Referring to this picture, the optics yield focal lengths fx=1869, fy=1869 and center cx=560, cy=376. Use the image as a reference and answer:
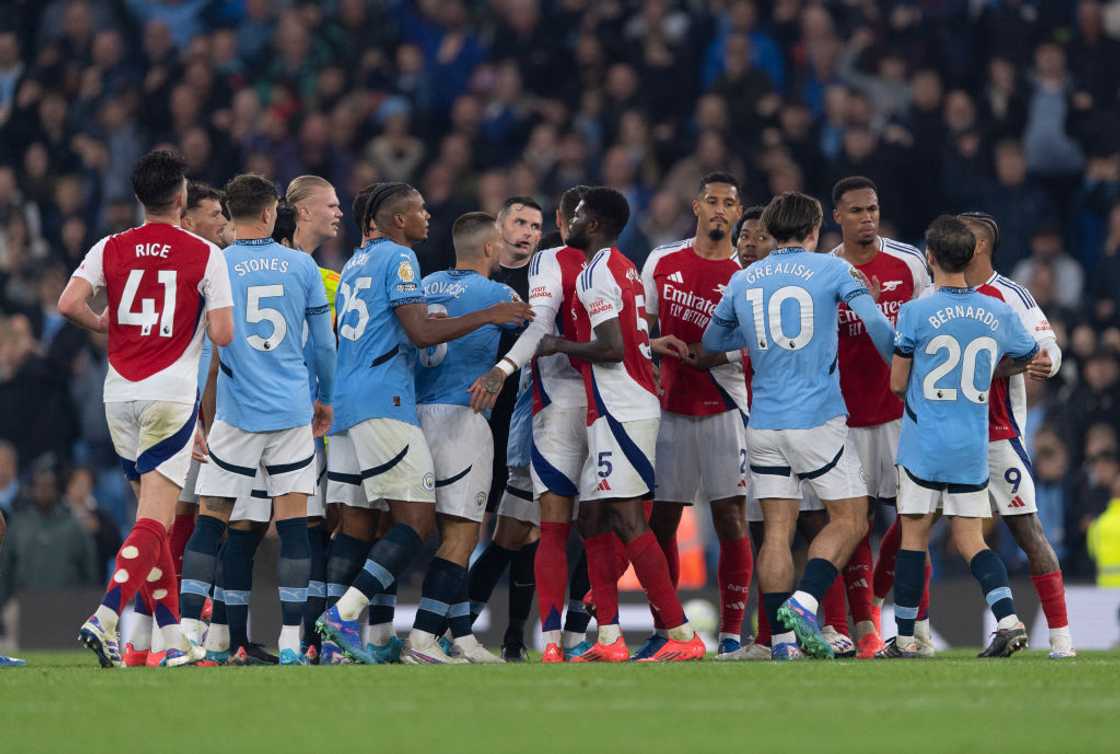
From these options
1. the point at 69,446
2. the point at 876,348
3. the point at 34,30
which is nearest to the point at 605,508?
the point at 876,348

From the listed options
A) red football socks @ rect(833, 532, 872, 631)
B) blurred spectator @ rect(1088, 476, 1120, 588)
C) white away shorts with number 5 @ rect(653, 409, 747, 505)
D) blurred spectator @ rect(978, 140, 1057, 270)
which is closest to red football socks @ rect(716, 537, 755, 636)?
white away shorts with number 5 @ rect(653, 409, 747, 505)

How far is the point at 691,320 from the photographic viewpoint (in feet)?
36.5

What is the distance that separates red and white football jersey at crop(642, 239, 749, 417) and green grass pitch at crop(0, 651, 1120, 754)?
2.06m

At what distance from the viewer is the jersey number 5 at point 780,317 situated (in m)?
10.2

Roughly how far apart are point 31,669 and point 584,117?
37.6 feet

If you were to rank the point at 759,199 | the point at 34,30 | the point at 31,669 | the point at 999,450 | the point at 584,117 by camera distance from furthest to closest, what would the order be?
the point at 34,30
the point at 584,117
the point at 759,199
the point at 999,450
the point at 31,669

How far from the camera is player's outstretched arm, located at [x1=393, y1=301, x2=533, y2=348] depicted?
1020 centimetres

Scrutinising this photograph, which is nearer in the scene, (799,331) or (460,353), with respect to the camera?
(799,331)

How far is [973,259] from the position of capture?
10883 millimetres

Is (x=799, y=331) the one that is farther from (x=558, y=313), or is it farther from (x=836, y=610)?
(x=836, y=610)

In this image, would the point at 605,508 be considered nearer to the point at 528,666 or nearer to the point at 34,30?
the point at 528,666

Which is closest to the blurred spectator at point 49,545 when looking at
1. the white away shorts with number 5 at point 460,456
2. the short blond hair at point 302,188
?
the short blond hair at point 302,188

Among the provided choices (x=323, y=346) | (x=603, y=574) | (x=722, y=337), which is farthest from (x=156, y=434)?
(x=722, y=337)

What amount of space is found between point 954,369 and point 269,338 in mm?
3724
